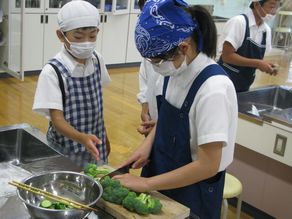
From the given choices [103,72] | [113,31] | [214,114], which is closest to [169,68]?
[214,114]

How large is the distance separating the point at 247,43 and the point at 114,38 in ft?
10.7

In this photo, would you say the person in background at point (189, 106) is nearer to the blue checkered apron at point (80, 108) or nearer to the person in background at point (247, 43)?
the blue checkered apron at point (80, 108)

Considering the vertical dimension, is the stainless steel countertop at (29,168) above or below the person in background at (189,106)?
below

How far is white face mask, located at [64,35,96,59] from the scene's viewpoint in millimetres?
1555

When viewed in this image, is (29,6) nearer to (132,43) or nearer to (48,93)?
(132,43)

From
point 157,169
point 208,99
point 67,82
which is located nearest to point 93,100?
point 67,82

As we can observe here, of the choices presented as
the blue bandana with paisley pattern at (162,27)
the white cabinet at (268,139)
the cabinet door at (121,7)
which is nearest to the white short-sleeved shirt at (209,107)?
the blue bandana with paisley pattern at (162,27)

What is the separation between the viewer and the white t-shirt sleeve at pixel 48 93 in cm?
146

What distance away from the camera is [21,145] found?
1506mm

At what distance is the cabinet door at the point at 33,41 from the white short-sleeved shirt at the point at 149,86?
10.0 feet

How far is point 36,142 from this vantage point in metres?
1.46

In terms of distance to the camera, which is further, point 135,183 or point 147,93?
point 147,93

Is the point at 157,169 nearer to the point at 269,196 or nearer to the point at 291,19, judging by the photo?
the point at 269,196

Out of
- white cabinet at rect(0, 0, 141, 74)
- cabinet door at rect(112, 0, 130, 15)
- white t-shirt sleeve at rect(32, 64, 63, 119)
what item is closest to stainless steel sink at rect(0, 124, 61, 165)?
white t-shirt sleeve at rect(32, 64, 63, 119)
